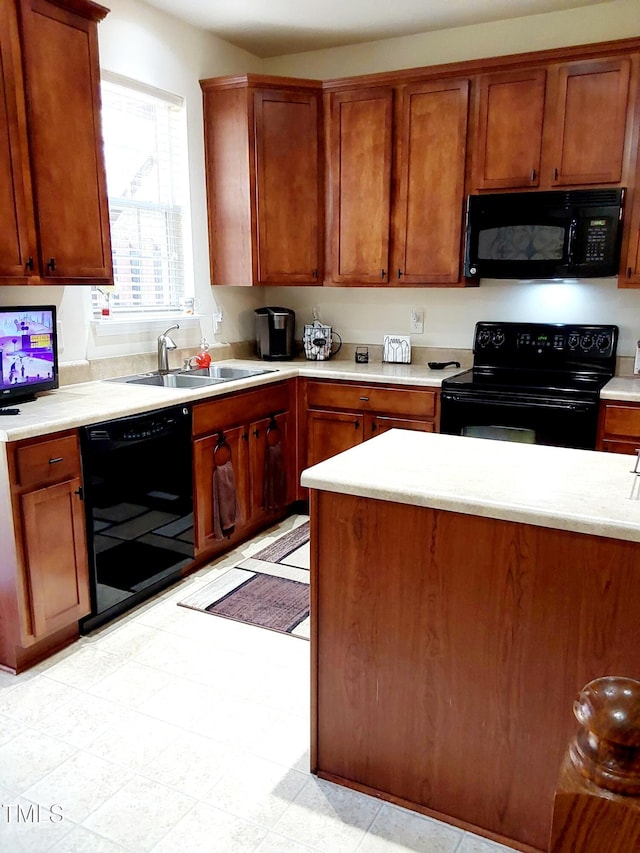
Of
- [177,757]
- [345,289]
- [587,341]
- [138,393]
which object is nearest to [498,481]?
[177,757]

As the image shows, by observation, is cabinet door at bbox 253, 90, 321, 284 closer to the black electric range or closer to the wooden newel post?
the black electric range

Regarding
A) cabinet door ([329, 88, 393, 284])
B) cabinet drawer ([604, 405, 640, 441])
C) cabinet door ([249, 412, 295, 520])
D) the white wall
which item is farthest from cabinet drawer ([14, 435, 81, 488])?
cabinet drawer ([604, 405, 640, 441])

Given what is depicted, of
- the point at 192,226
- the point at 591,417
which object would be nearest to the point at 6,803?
the point at 591,417

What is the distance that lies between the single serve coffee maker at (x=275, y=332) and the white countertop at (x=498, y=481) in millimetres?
2285

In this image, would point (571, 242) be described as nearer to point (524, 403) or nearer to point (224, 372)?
point (524, 403)

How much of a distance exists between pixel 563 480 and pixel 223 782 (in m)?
1.28

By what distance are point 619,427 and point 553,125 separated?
1555mm

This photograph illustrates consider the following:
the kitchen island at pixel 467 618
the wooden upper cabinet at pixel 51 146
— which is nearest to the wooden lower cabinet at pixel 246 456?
the wooden upper cabinet at pixel 51 146

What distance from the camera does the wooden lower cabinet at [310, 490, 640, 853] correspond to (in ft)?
4.77

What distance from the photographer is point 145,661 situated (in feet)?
8.14

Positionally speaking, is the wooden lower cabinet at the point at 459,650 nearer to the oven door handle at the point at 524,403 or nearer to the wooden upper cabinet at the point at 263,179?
the oven door handle at the point at 524,403

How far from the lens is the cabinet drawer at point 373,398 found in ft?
11.6

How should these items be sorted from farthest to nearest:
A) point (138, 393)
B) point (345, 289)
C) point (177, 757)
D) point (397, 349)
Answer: point (345, 289) → point (397, 349) → point (138, 393) → point (177, 757)

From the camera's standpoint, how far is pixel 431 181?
360 centimetres
